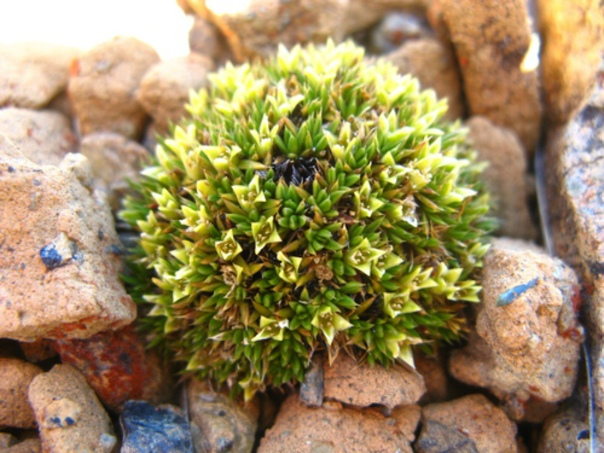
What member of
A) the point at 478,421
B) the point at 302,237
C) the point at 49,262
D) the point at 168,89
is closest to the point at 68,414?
the point at 49,262

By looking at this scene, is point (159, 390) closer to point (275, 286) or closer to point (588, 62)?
point (275, 286)

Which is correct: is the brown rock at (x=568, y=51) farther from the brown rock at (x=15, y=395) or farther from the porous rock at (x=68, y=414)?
the brown rock at (x=15, y=395)

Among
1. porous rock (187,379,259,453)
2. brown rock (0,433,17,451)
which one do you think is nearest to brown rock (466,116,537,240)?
porous rock (187,379,259,453)

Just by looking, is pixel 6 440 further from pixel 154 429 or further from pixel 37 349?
pixel 154 429

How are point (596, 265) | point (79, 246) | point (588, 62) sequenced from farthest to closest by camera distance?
point (588, 62), point (596, 265), point (79, 246)

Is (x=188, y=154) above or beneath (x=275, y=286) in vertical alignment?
above

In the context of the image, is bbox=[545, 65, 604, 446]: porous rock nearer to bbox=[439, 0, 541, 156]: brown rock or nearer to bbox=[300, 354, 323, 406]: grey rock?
bbox=[439, 0, 541, 156]: brown rock

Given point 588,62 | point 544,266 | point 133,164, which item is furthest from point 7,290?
point 588,62
